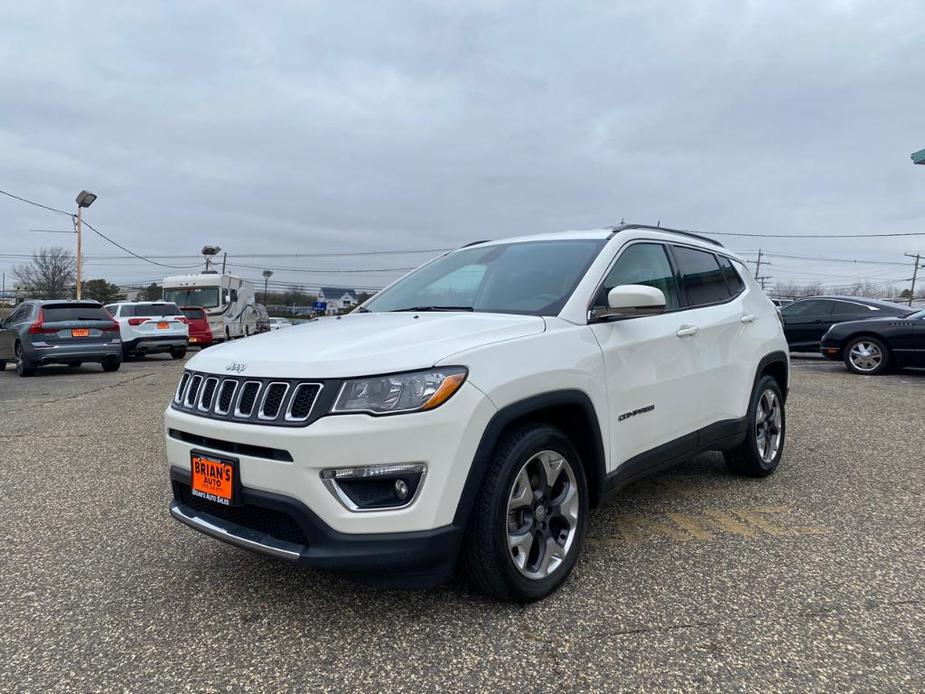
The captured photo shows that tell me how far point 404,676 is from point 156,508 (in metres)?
2.53

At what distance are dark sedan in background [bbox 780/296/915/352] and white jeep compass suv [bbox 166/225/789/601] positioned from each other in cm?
1128

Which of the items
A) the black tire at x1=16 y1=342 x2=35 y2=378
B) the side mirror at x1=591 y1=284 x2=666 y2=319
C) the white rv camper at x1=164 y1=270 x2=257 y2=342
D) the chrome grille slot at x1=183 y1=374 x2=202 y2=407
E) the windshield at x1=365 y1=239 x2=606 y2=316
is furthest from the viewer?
the white rv camper at x1=164 y1=270 x2=257 y2=342

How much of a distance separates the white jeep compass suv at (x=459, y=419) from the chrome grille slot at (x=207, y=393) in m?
0.01

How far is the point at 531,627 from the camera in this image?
2598 mm

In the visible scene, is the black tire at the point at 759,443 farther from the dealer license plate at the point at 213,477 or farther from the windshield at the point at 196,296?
the windshield at the point at 196,296

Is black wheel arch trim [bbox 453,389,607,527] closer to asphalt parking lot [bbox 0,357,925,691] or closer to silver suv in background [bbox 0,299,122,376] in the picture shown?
asphalt parking lot [bbox 0,357,925,691]

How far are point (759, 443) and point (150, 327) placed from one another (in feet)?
51.3

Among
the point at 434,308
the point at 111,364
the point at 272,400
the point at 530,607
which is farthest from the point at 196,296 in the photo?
the point at 530,607

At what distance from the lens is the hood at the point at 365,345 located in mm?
2443

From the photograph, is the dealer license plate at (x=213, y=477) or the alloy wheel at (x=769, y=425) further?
the alloy wheel at (x=769, y=425)

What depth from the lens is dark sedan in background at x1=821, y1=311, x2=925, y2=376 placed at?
10.5 meters

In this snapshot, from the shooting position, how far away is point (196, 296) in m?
24.4

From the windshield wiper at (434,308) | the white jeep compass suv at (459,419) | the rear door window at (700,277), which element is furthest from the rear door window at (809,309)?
the windshield wiper at (434,308)

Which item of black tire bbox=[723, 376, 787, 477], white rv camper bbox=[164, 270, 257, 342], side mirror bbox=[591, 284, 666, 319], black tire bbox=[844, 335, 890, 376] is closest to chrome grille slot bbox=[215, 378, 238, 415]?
side mirror bbox=[591, 284, 666, 319]
